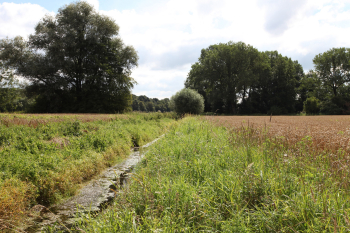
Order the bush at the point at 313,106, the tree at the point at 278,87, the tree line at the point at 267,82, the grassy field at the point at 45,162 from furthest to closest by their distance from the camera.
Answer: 1. the tree at the point at 278,87
2. the tree line at the point at 267,82
3. the bush at the point at 313,106
4. the grassy field at the point at 45,162

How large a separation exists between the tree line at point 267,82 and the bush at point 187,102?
1556cm

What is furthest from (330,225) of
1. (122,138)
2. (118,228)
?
(122,138)

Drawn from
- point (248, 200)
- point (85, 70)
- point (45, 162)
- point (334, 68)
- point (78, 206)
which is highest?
point (334, 68)

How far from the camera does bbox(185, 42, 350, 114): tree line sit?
39.8 metres

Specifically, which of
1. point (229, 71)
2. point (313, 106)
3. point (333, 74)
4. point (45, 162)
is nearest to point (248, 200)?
point (45, 162)

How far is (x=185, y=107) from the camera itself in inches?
1190

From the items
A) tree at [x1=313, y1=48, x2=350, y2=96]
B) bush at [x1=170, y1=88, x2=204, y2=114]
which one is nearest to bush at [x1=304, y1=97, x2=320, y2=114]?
tree at [x1=313, y1=48, x2=350, y2=96]

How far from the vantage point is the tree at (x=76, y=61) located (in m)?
26.6

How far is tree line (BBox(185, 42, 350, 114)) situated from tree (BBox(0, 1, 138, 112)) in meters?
21.3

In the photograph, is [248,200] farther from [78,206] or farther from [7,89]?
[7,89]

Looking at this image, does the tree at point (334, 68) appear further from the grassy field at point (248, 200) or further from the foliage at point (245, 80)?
the grassy field at point (248, 200)

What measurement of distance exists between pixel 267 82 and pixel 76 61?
44398mm

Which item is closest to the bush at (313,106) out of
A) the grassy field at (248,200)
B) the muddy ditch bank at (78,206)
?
the grassy field at (248,200)

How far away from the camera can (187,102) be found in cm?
3019
